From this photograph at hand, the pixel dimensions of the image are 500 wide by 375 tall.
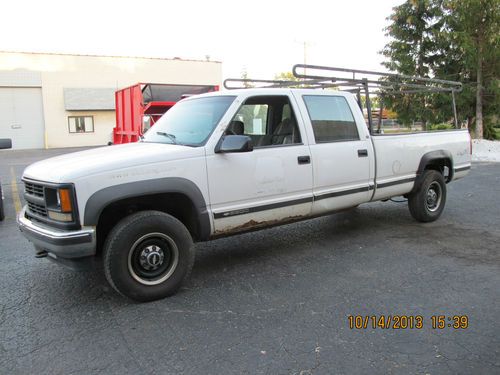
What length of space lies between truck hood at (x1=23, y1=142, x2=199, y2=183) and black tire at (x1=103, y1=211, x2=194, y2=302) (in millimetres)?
473

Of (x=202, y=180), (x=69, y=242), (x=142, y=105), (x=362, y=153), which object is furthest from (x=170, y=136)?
(x=142, y=105)

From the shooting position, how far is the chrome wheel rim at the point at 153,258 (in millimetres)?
3926

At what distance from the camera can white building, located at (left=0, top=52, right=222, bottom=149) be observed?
31891mm

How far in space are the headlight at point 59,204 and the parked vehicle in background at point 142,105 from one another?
7.51 metres

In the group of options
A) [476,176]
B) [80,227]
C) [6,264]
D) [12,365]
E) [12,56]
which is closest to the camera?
[12,365]

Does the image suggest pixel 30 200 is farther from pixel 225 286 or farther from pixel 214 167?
pixel 225 286

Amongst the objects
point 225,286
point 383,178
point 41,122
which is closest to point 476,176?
point 383,178

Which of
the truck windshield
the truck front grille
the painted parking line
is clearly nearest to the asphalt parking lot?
the truck front grille

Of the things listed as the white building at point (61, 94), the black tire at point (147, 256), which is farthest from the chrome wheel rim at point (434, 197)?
the white building at point (61, 94)

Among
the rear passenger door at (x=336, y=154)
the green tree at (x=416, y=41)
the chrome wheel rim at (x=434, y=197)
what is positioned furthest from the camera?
the green tree at (x=416, y=41)

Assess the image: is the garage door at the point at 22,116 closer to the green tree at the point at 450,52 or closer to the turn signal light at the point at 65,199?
the green tree at the point at 450,52

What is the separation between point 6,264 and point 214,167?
271 centimetres

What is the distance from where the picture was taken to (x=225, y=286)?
A: 438 cm

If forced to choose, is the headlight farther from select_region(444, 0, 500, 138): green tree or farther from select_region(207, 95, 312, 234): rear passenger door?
select_region(444, 0, 500, 138): green tree
